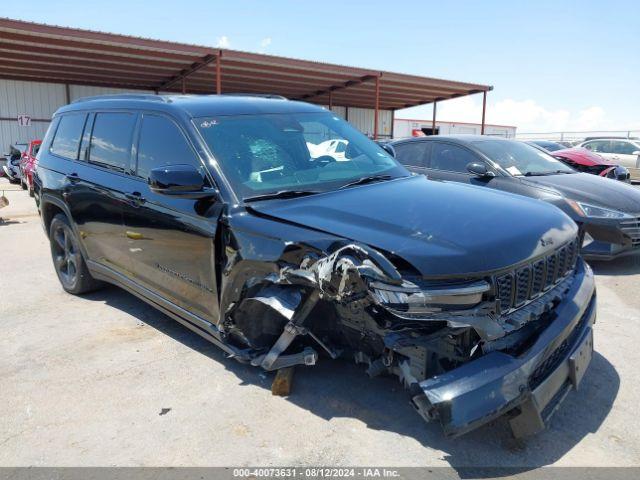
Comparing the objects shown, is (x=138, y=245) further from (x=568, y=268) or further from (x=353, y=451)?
(x=568, y=268)

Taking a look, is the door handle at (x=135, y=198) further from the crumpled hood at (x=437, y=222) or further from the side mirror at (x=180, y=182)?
the crumpled hood at (x=437, y=222)

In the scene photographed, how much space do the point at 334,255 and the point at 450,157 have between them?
5.01 meters

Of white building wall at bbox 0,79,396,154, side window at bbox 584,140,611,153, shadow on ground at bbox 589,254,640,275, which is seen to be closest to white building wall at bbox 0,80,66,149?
white building wall at bbox 0,79,396,154

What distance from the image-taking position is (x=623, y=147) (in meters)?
17.9

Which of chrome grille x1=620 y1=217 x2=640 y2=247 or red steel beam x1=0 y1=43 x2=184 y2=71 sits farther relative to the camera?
red steel beam x1=0 y1=43 x2=184 y2=71

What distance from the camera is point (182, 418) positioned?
3.05 metres

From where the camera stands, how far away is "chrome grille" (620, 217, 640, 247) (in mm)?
5727

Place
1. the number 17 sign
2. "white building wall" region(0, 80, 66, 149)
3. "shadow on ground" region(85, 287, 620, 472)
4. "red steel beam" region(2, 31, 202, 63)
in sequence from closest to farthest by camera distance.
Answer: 1. "shadow on ground" region(85, 287, 620, 472)
2. "red steel beam" region(2, 31, 202, 63)
3. the number 17 sign
4. "white building wall" region(0, 80, 66, 149)

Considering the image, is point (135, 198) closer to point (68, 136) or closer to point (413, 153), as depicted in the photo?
point (68, 136)

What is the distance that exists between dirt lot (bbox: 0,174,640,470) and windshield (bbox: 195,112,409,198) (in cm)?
132

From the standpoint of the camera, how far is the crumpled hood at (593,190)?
19.5ft

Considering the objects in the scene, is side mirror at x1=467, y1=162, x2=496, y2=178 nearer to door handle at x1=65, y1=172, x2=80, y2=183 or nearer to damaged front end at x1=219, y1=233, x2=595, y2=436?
damaged front end at x1=219, y1=233, x2=595, y2=436

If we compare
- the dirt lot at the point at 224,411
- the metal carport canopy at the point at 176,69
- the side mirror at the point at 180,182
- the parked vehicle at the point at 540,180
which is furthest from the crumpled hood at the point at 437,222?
the metal carport canopy at the point at 176,69

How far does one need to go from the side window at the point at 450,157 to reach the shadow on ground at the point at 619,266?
2.00m
